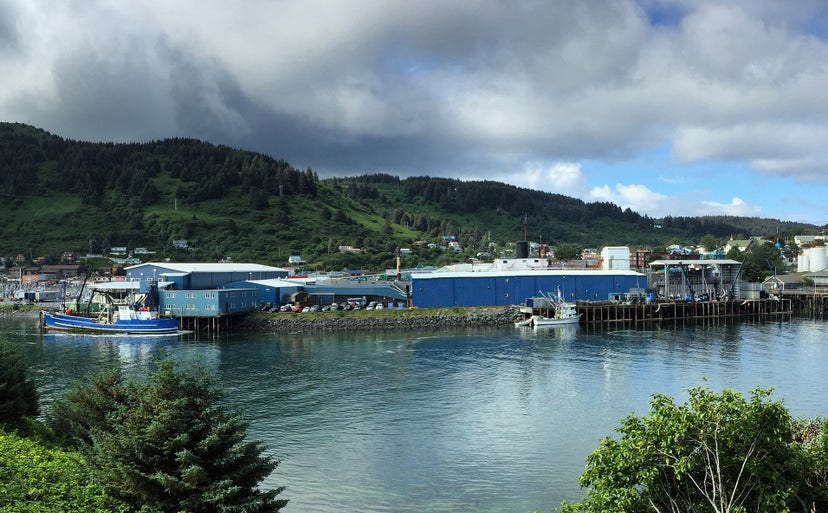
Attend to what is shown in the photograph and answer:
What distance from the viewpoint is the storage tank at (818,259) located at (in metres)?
99.9

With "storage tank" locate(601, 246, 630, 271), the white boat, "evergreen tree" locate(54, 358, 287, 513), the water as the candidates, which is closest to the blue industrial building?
the white boat

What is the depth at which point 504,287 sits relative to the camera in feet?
210

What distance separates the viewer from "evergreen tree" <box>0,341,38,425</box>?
1808 centimetres

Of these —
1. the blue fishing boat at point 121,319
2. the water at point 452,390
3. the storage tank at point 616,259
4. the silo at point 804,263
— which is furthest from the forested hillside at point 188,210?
the water at point 452,390

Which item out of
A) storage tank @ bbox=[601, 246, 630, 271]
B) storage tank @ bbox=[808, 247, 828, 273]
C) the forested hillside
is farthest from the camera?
the forested hillside

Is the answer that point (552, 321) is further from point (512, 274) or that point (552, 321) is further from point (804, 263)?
point (804, 263)

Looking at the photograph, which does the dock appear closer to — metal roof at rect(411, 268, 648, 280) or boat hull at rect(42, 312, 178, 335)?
metal roof at rect(411, 268, 648, 280)

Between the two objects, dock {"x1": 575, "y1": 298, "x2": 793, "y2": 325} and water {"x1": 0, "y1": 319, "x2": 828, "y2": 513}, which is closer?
water {"x1": 0, "y1": 319, "x2": 828, "y2": 513}

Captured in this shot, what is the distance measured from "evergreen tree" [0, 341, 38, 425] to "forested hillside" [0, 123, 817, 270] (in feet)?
284

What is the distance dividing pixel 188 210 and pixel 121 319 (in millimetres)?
81502

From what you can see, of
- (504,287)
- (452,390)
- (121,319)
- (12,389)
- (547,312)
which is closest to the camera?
(12,389)

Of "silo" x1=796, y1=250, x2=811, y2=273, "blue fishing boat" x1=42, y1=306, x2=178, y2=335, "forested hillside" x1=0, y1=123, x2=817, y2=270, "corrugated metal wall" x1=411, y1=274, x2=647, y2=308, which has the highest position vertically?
"forested hillside" x1=0, y1=123, x2=817, y2=270

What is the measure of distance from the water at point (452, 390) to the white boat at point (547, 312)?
2.19 m

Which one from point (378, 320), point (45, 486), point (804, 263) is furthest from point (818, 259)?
point (45, 486)
